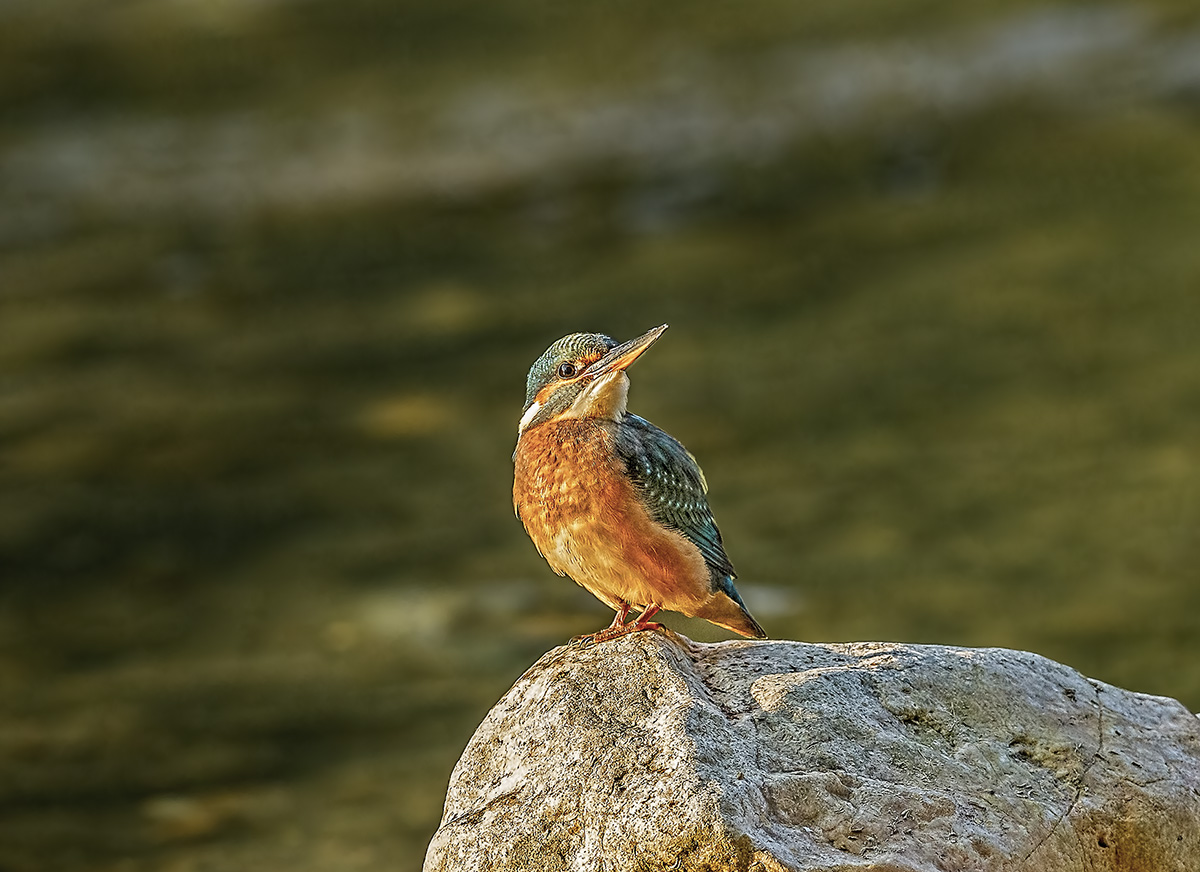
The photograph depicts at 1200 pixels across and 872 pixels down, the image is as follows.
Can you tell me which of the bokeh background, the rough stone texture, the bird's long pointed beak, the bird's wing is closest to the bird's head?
the bird's long pointed beak

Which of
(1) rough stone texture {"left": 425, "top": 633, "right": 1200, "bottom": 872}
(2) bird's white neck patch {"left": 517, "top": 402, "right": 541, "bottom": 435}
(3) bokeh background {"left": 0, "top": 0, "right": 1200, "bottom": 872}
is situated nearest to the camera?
(1) rough stone texture {"left": 425, "top": 633, "right": 1200, "bottom": 872}

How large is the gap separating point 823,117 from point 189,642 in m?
14.4

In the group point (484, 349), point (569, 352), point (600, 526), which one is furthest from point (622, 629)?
point (484, 349)

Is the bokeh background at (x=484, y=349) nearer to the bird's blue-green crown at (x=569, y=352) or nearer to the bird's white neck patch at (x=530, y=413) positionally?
the bird's white neck patch at (x=530, y=413)

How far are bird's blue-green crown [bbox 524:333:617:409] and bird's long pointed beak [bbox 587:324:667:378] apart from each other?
5cm

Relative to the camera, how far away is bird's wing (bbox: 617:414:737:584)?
635cm

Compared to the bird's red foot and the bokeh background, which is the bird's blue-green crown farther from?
the bokeh background

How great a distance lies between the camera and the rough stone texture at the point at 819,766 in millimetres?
5359

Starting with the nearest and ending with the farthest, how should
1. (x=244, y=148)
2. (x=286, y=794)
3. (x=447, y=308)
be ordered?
1. (x=286, y=794)
2. (x=447, y=308)
3. (x=244, y=148)

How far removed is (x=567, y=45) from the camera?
2528 cm

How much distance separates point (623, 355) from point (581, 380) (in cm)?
23

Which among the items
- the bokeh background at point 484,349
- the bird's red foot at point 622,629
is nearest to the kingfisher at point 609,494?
Answer: the bird's red foot at point 622,629

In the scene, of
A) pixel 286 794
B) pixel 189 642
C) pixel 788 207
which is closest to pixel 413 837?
pixel 286 794

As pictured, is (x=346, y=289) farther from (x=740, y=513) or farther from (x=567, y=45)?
(x=740, y=513)
